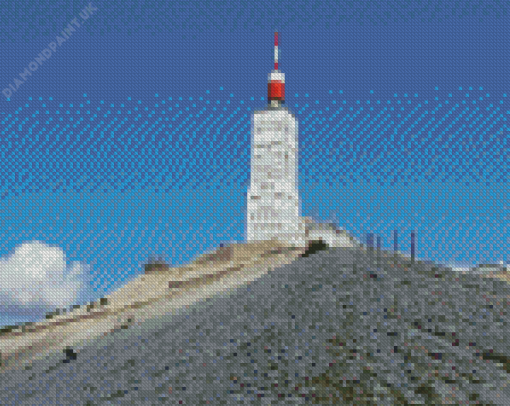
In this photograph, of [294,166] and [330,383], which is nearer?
[330,383]

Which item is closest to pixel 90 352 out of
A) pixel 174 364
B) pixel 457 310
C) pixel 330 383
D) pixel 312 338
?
pixel 174 364

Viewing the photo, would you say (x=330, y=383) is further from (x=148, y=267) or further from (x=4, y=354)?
(x=148, y=267)

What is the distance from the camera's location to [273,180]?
196ft

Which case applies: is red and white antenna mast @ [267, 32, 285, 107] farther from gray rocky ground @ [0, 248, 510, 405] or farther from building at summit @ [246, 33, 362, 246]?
gray rocky ground @ [0, 248, 510, 405]

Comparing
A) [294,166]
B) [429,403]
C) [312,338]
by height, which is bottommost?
[429,403]

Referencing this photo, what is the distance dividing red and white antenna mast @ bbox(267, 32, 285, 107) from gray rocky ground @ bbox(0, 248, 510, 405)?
44678 millimetres

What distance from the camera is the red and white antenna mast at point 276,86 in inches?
2438

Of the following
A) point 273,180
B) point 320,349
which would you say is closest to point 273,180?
point 273,180

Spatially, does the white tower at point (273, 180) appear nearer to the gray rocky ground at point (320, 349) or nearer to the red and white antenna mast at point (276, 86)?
the red and white antenna mast at point (276, 86)

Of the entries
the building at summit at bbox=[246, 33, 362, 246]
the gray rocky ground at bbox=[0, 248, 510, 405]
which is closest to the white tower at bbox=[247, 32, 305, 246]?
the building at summit at bbox=[246, 33, 362, 246]

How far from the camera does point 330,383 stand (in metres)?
11.4

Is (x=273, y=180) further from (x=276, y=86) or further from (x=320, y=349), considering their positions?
(x=320, y=349)

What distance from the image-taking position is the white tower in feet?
195

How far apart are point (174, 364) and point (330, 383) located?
4.26 m
